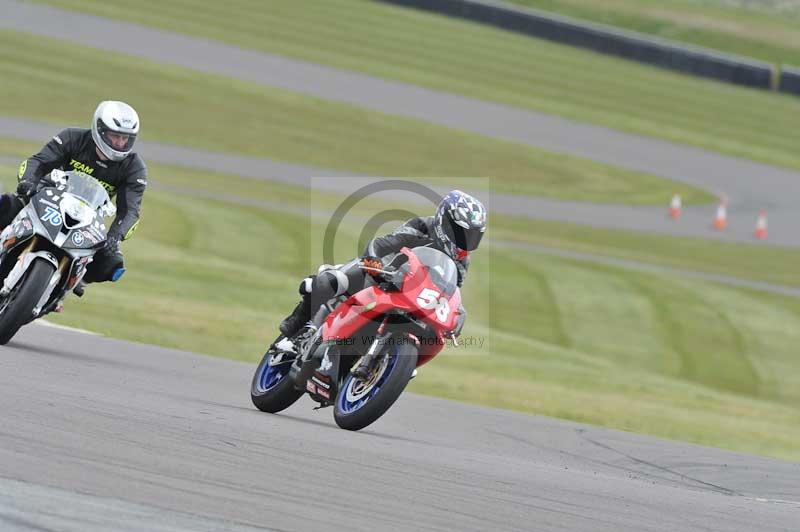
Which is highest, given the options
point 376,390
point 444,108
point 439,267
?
point 439,267

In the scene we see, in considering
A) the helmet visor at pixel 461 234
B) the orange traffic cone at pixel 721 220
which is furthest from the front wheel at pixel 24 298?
the orange traffic cone at pixel 721 220

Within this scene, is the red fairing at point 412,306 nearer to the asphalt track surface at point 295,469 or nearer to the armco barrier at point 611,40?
the asphalt track surface at point 295,469

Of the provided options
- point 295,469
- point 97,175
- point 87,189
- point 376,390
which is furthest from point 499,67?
point 295,469

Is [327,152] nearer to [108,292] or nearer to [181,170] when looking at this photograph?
[181,170]

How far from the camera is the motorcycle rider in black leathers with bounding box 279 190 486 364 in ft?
28.5

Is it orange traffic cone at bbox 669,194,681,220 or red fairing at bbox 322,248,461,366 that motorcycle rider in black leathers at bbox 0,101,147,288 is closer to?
red fairing at bbox 322,248,461,366

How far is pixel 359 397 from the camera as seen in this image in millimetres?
8375

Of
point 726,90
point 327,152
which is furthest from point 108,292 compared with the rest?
point 726,90

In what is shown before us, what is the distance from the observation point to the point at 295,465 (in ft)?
20.0

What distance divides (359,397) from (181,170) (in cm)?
2220

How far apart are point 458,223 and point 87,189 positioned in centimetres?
311

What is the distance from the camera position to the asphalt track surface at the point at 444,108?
3841 cm

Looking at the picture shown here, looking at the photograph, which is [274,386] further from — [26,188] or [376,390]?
[26,188]

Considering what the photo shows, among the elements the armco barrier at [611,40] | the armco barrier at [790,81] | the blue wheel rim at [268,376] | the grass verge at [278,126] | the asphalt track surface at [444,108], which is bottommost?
the armco barrier at [611,40]
